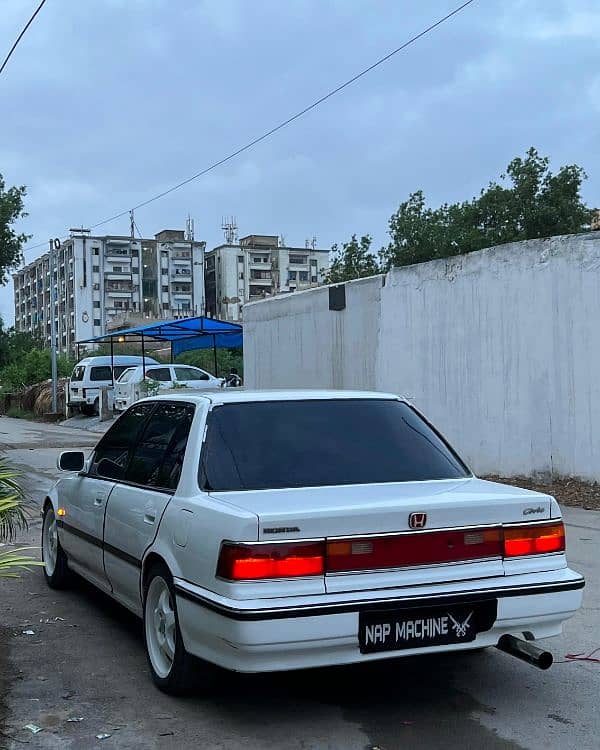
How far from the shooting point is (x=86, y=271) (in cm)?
13275

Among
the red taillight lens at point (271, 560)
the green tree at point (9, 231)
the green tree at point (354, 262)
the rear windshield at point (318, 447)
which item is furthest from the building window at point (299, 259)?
the red taillight lens at point (271, 560)

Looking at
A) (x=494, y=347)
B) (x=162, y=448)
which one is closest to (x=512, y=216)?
(x=494, y=347)

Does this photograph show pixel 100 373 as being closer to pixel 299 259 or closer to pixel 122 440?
pixel 122 440

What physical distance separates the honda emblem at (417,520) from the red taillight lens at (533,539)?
45 centimetres

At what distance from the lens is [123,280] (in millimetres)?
135375

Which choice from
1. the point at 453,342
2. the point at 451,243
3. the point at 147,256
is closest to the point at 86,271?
the point at 147,256

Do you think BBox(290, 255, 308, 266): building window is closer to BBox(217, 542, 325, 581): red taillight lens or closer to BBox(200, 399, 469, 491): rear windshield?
BBox(200, 399, 469, 491): rear windshield

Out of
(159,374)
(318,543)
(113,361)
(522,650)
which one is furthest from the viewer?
(113,361)

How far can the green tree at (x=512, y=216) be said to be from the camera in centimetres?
3975

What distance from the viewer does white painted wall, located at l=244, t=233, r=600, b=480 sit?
12414 mm

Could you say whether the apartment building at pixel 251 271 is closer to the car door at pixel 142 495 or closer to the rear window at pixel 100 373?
the rear window at pixel 100 373

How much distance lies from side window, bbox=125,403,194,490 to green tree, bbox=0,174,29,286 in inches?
613

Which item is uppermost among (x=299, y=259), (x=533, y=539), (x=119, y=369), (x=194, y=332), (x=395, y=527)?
(x=299, y=259)

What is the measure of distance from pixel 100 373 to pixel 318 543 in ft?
101
